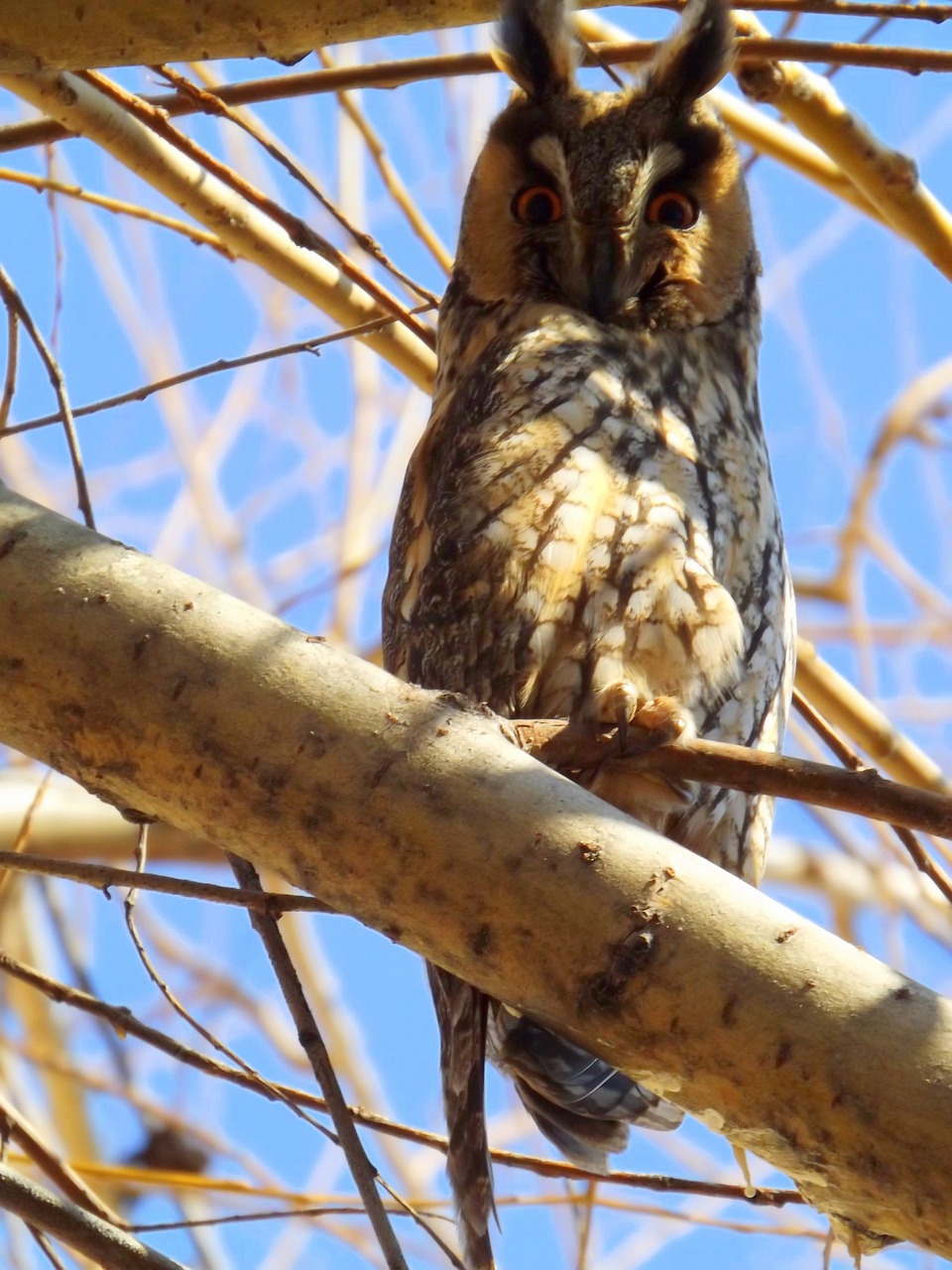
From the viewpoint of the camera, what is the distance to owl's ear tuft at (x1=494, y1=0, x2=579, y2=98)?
86.4 inches

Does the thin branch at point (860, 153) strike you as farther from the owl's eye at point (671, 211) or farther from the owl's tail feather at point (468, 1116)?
the owl's tail feather at point (468, 1116)

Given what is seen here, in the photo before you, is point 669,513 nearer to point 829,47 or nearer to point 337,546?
point 829,47

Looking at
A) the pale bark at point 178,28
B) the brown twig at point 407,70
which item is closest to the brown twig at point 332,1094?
the pale bark at point 178,28

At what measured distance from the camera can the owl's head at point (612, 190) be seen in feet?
6.97

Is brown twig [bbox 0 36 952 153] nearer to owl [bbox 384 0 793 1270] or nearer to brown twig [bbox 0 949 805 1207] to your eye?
owl [bbox 384 0 793 1270]

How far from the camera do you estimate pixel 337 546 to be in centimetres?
315

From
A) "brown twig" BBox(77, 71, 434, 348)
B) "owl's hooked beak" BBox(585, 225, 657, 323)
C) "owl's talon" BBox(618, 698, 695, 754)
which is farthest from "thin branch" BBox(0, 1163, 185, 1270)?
"owl's hooked beak" BBox(585, 225, 657, 323)

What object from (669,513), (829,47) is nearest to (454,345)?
(669,513)

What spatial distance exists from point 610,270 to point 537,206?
241 mm

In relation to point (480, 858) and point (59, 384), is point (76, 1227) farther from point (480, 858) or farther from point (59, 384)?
point (59, 384)

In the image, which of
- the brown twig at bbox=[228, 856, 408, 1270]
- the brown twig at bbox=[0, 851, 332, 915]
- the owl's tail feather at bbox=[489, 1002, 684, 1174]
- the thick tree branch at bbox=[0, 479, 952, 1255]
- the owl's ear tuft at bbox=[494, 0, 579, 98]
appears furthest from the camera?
the owl's ear tuft at bbox=[494, 0, 579, 98]

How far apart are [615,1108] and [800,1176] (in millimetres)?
839

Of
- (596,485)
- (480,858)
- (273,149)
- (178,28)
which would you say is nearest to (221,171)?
(273,149)

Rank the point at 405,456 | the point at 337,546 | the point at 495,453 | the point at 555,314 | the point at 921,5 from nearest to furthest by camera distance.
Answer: the point at 921,5, the point at 495,453, the point at 555,314, the point at 337,546, the point at 405,456
